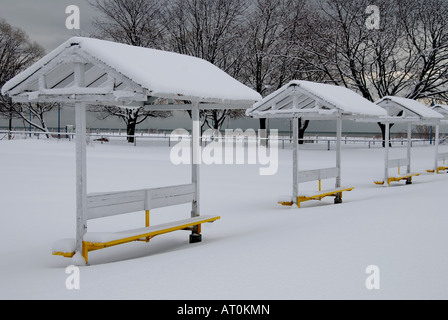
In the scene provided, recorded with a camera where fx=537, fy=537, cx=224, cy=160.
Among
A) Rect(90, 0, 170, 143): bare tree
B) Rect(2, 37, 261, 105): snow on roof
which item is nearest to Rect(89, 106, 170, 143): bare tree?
Rect(90, 0, 170, 143): bare tree

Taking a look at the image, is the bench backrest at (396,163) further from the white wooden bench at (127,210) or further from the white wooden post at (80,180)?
the white wooden post at (80,180)

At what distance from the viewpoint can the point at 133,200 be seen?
7.98 meters

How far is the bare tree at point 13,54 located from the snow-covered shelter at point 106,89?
134 ft

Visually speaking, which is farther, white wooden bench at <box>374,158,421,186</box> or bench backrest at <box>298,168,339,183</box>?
white wooden bench at <box>374,158,421,186</box>

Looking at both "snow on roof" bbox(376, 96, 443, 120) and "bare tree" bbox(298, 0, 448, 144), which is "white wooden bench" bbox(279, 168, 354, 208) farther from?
"bare tree" bbox(298, 0, 448, 144)

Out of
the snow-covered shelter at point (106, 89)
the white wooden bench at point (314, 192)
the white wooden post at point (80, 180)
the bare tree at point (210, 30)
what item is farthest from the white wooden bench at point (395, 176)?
the bare tree at point (210, 30)

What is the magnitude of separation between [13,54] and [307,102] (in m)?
39.7

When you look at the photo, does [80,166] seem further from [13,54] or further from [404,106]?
[13,54]

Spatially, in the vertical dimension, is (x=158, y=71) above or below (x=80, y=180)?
above

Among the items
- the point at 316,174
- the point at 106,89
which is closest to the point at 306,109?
the point at 316,174

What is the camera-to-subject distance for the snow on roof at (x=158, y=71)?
7.11 meters

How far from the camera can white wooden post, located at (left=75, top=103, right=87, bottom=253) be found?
7273 millimetres

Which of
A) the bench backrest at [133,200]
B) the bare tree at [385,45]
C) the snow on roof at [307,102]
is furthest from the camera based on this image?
the bare tree at [385,45]
